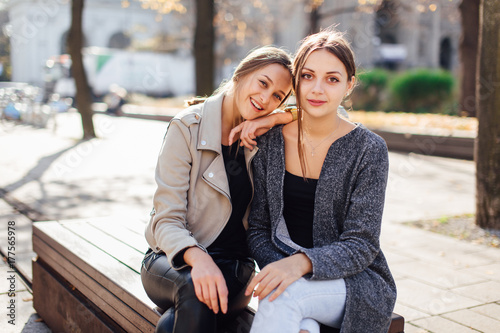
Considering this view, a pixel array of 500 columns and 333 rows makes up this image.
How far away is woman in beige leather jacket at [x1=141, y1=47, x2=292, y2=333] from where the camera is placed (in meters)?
2.28

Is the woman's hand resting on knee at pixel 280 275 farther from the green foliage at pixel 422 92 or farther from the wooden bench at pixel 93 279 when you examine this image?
the green foliage at pixel 422 92

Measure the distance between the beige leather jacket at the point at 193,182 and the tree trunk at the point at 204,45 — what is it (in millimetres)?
8311

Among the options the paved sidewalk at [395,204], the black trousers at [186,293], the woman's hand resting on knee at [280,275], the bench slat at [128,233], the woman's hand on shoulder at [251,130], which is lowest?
the paved sidewalk at [395,204]

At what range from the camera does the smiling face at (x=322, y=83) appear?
234cm

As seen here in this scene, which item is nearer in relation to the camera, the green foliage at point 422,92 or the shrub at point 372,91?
the green foliage at point 422,92

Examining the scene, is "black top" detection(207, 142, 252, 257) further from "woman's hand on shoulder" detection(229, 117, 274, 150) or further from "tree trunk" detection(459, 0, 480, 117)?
"tree trunk" detection(459, 0, 480, 117)

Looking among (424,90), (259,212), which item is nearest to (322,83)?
(259,212)

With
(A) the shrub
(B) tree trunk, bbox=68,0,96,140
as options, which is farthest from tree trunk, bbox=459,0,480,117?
(B) tree trunk, bbox=68,0,96,140

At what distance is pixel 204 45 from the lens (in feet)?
35.4

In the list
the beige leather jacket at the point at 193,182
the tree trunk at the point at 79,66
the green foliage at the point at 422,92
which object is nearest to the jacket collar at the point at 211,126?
the beige leather jacket at the point at 193,182

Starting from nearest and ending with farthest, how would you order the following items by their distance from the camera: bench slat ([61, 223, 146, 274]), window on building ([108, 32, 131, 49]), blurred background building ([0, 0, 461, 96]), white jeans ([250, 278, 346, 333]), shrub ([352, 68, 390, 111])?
white jeans ([250, 278, 346, 333]) → bench slat ([61, 223, 146, 274]) → shrub ([352, 68, 390, 111]) → blurred background building ([0, 0, 461, 96]) → window on building ([108, 32, 131, 49])

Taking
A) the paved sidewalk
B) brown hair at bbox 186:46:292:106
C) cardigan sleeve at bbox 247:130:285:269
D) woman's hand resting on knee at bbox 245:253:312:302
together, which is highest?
brown hair at bbox 186:46:292:106

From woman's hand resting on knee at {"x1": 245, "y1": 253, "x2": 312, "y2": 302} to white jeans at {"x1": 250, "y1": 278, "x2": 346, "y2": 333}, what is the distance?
0.07ft

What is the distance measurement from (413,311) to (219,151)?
1.94m
